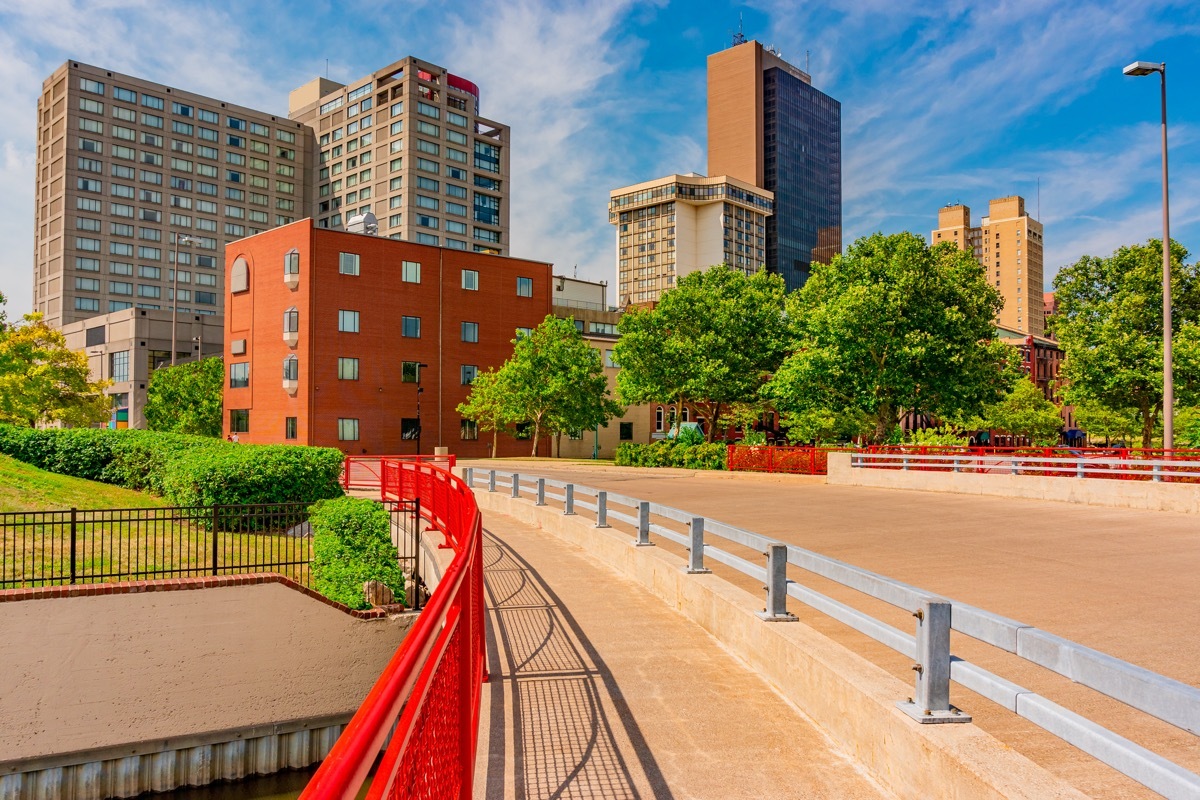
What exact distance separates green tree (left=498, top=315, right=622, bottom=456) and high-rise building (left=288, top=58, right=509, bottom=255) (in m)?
55.5

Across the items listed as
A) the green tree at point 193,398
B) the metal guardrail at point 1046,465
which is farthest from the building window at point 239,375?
the metal guardrail at point 1046,465

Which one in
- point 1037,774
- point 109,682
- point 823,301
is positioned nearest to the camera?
point 1037,774

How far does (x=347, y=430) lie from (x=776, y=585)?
54.9 m

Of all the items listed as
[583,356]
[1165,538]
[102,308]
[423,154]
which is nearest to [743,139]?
[423,154]

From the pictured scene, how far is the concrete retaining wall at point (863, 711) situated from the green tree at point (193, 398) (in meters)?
67.2

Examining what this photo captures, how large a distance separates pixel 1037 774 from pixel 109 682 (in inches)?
Result: 546

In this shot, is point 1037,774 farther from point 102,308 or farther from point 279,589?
point 102,308

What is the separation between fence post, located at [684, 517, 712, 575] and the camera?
963 cm

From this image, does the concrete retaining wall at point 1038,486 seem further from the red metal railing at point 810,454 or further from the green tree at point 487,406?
the green tree at point 487,406

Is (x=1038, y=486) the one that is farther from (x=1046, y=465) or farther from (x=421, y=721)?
(x=421, y=721)

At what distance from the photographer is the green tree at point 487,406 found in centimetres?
5809

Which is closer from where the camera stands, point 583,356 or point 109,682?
point 109,682

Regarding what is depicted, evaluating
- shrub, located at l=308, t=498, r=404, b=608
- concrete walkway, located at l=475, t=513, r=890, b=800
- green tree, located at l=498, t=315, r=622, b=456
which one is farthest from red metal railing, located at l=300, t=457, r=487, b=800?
green tree, located at l=498, t=315, r=622, b=456

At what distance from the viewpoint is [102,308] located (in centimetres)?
11056
